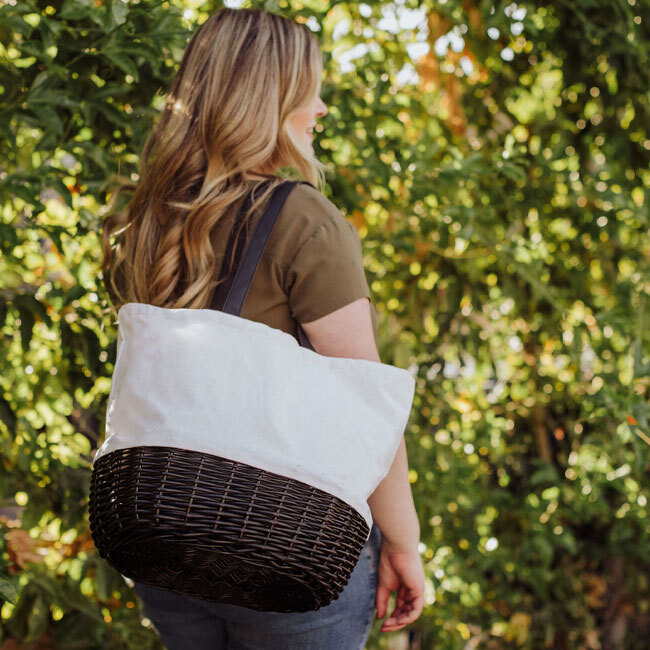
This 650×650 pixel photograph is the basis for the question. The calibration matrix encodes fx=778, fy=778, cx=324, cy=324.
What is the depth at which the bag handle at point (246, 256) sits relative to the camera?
3.33ft

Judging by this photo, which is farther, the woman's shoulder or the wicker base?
the woman's shoulder

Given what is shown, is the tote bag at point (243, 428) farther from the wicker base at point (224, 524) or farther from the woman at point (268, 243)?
the woman at point (268, 243)

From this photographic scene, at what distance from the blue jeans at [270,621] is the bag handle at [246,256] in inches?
16.6

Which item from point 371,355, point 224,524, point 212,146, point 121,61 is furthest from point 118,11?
point 224,524

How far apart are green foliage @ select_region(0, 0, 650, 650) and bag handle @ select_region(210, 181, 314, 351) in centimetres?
47

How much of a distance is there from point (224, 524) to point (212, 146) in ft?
1.83

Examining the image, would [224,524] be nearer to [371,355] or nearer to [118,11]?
[371,355]

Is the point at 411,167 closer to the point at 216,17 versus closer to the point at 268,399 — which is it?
the point at 216,17

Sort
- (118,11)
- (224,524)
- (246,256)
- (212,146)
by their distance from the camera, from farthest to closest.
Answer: (118,11), (212,146), (246,256), (224,524)

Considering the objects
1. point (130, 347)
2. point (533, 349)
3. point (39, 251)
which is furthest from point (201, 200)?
point (533, 349)

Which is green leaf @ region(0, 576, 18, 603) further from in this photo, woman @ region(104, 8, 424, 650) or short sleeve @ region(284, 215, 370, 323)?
short sleeve @ region(284, 215, 370, 323)

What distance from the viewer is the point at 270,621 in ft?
3.60

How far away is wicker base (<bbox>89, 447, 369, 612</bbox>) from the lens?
2.85 feet

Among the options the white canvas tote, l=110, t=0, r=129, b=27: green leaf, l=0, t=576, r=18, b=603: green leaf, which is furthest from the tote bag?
l=110, t=0, r=129, b=27: green leaf
